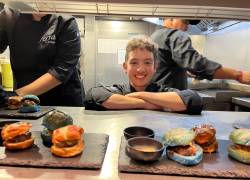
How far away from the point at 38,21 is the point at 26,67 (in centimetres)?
23

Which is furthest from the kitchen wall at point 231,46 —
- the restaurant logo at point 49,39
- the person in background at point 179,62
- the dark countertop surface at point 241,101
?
the restaurant logo at point 49,39

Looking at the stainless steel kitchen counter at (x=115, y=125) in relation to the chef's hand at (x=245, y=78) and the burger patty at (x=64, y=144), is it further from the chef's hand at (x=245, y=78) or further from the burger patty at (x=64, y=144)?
the chef's hand at (x=245, y=78)

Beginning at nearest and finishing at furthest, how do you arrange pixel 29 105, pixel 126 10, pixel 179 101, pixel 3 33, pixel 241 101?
pixel 126 10 < pixel 29 105 < pixel 179 101 < pixel 3 33 < pixel 241 101

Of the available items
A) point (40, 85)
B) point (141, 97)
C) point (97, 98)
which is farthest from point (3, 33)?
point (141, 97)

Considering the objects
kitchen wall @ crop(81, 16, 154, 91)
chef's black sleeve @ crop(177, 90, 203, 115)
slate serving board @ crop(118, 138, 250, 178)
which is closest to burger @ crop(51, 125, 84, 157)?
slate serving board @ crop(118, 138, 250, 178)

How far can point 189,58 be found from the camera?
4.31 ft

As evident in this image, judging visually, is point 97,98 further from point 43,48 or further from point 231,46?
point 231,46

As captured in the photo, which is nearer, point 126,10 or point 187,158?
point 187,158

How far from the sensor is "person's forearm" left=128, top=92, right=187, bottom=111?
1003mm

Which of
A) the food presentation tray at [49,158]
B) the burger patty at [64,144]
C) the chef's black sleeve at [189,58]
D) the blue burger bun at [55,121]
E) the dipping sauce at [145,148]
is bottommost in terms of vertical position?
the food presentation tray at [49,158]

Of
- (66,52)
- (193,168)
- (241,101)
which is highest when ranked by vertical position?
(66,52)

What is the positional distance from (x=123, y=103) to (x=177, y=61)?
50 cm

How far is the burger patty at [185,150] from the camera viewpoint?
535mm

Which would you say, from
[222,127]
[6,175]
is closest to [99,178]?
[6,175]
